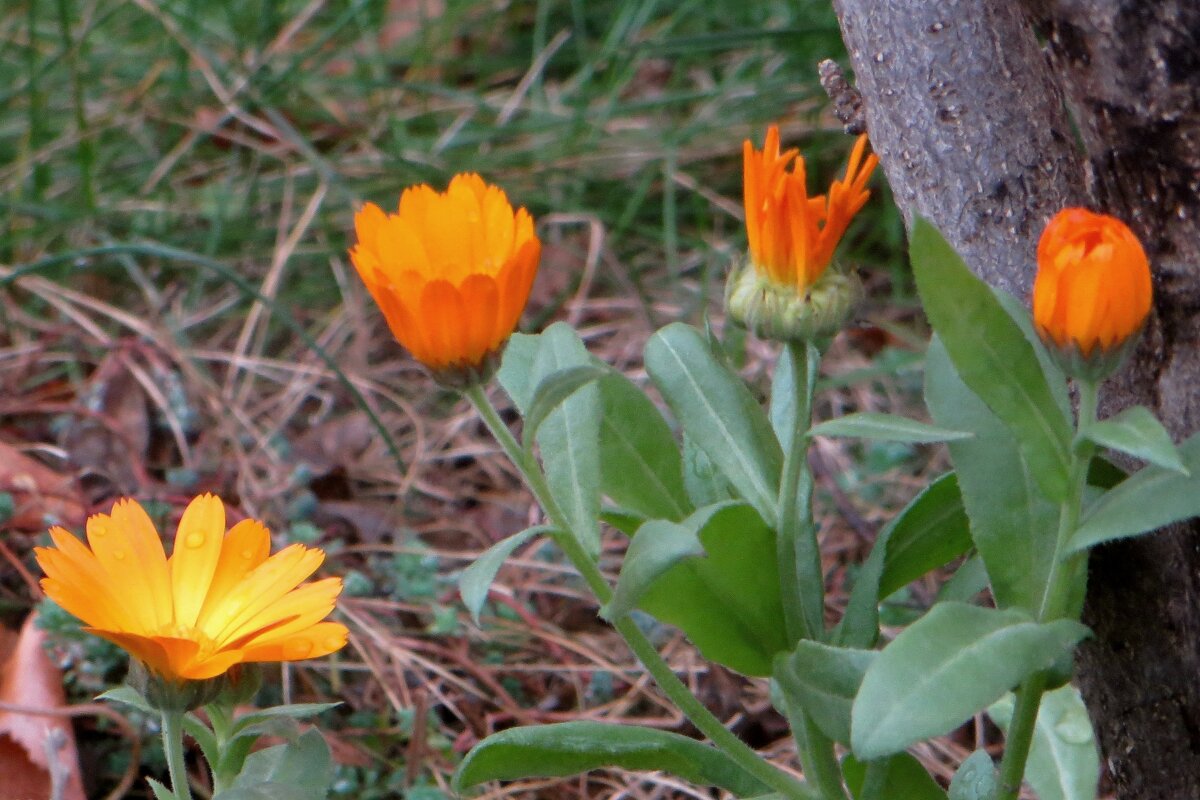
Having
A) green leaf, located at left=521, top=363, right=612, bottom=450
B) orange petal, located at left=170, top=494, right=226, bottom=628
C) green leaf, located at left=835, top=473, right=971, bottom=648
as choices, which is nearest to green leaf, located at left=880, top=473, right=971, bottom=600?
green leaf, located at left=835, top=473, right=971, bottom=648

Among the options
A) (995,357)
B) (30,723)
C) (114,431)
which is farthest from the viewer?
(114,431)

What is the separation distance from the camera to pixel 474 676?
6.45ft

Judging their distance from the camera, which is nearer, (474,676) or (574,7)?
(474,676)

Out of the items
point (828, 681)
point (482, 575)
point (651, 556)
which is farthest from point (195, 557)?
point (828, 681)

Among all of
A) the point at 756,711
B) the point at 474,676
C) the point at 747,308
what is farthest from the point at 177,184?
the point at 747,308

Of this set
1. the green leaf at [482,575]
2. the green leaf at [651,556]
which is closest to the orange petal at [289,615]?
the green leaf at [482,575]

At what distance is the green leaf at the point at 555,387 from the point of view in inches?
40.1

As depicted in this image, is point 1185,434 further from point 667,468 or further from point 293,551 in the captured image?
point 293,551

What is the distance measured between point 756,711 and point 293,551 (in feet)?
3.07

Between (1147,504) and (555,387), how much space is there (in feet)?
1.44

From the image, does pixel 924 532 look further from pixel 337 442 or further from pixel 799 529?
pixel 337 442

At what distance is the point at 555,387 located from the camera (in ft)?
3.41

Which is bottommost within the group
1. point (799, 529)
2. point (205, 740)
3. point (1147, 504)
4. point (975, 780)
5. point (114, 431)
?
point (114, 431)

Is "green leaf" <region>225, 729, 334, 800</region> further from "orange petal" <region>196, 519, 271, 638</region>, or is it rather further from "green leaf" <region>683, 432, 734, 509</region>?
"green leaf" <region>683, 432, 734, 509</region>
